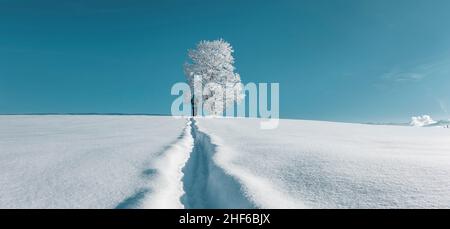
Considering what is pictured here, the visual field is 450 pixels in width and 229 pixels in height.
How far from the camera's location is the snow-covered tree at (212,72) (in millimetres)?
33844

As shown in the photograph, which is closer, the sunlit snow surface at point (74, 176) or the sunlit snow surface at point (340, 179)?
the sunlit snow surface at point (340, 179)

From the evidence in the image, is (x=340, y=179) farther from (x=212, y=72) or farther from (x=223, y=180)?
(x=212, y=72)

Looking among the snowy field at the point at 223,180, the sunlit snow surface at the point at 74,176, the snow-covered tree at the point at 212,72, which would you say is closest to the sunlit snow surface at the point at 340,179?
the snowy field at the point at 223,180

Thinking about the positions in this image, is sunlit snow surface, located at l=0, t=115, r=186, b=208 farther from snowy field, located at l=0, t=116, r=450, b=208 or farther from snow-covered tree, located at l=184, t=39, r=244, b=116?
snow-covered tree, located at l=184, t=39, r=244, b=116

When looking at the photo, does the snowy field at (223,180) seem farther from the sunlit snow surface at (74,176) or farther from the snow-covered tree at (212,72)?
the snow-covered tree at (212,72)

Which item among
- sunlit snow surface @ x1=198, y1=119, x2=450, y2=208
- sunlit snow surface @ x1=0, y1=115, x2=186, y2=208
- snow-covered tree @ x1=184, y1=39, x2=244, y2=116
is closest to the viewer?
sunlit snow surface @ x1=198, y1=119, x2=450, y2=208

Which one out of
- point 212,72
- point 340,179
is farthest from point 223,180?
point 212,72

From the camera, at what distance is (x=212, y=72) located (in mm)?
33938

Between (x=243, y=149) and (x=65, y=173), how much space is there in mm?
2904

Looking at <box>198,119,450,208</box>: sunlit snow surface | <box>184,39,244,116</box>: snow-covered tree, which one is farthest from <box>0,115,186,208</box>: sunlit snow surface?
<box>184,39,244,116</box>: snow-covered tree

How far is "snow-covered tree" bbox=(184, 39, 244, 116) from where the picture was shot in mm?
33844
